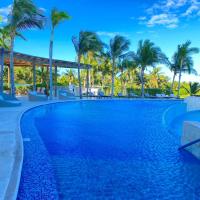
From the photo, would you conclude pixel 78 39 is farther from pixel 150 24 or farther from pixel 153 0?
pixel 150 24

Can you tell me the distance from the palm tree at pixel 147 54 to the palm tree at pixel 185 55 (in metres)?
2.37

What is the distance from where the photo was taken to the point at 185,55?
29.8 metres

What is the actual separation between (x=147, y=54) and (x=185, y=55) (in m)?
4.69

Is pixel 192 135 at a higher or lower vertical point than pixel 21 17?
lower

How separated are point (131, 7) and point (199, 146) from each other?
2404 cm

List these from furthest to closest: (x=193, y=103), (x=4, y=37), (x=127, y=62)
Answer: (x=127, y=62) → (x=4, y=37) → (x=193, y=103)

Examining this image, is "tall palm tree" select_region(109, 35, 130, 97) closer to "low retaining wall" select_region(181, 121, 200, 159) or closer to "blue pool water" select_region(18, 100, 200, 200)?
"blue pool water" select_region(18, 100, 200, 200)

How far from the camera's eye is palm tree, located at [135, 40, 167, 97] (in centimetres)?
2823

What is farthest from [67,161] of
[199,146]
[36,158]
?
[199,146]

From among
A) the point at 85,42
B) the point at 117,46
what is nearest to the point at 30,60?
the point at 85,42

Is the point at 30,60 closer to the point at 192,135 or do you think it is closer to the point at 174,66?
the point at 174,66

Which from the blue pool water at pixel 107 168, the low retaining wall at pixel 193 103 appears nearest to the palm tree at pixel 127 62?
the low retaining wall at pixel 193 103

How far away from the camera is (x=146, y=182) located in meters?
3.97

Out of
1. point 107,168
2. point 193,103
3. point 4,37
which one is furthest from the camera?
point 4,37
